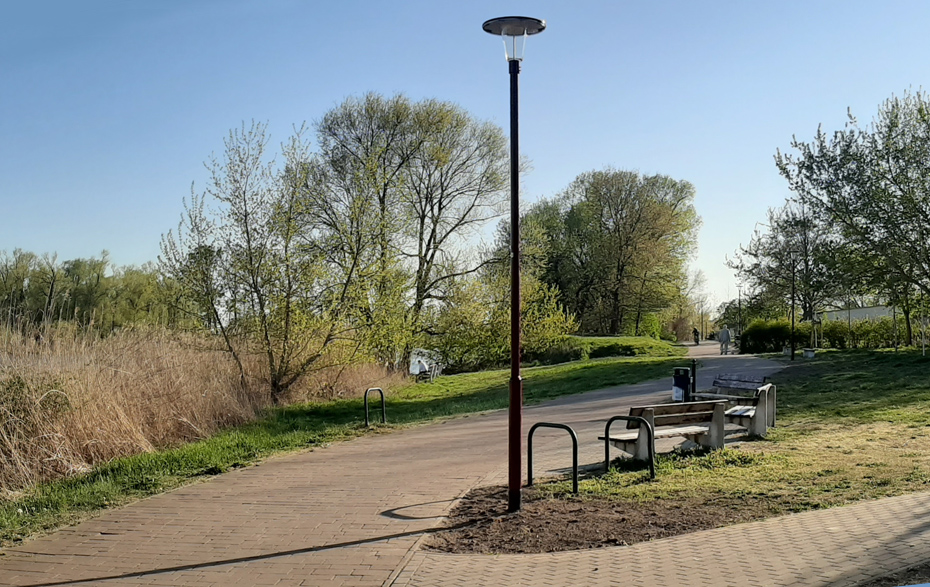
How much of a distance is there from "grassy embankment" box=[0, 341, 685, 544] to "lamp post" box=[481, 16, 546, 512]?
428 centimetres

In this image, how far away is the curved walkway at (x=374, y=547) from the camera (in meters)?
5.49

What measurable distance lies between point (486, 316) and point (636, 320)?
25623mm

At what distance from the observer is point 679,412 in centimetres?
980

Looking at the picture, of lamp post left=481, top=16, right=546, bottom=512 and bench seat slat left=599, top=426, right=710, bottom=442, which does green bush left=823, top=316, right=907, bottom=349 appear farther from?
lamp post left=481, top=16, right=546, bottom=512

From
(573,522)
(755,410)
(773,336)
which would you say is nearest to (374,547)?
(573,522)

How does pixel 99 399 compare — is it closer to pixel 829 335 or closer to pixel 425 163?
pixel 425 163

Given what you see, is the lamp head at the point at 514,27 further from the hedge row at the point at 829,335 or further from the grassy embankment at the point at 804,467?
the hedge row at the point at 829,335

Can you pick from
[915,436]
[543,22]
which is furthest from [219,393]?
[915,436]

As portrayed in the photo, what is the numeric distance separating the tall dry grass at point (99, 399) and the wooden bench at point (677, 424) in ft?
22.2

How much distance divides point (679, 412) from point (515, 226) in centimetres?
382

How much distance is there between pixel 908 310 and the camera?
2852 centimetres

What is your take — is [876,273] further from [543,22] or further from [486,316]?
[543,22]

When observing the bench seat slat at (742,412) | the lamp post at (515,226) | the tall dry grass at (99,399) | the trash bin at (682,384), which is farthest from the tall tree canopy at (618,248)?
the lamp post at (515,226)

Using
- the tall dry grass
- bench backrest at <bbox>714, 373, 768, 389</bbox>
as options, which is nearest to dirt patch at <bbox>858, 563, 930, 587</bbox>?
bench backrest at <bbox>714, 373, 768, 389</bbox>
